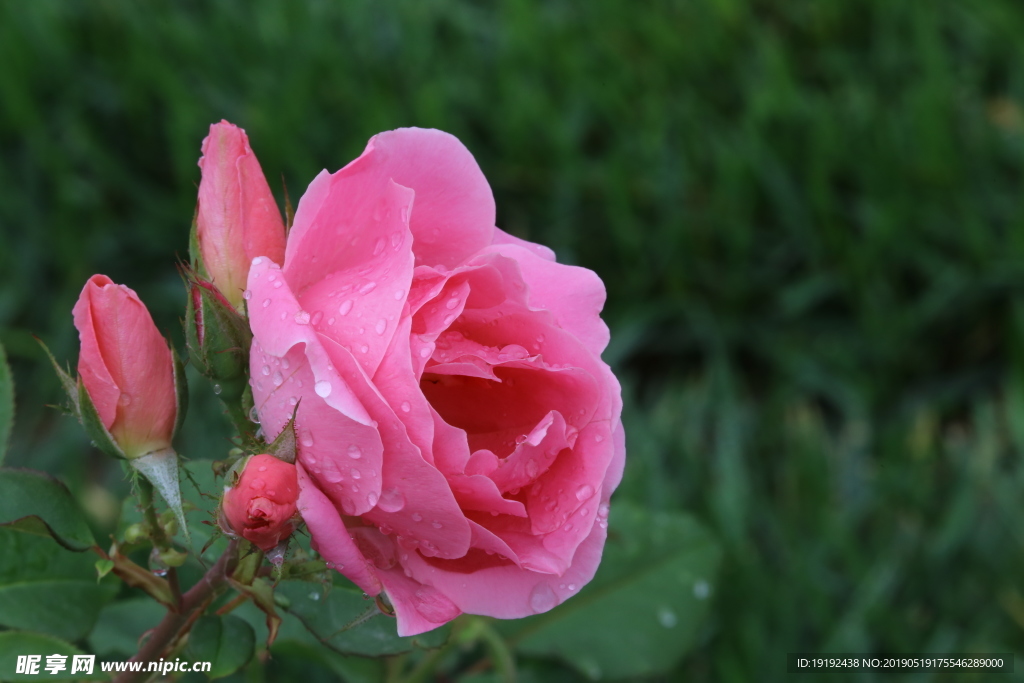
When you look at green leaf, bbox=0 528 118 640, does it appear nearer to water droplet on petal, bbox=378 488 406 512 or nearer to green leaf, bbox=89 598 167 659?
green leaf, bbox=89 598 167 659

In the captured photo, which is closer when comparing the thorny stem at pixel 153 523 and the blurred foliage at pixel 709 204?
the thorny stem at pixel 153 523

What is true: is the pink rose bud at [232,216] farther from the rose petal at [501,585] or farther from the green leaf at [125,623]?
the green leaf at [125,623]

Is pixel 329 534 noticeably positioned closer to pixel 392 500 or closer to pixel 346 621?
pixel 392 500

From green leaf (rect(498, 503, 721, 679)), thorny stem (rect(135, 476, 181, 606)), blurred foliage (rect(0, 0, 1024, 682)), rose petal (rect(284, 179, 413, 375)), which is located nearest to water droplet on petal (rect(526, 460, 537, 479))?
rose petal (rect(284, 179, 413, 375))

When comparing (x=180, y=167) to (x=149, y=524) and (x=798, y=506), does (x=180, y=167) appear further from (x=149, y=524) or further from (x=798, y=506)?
(x=149, y=524)

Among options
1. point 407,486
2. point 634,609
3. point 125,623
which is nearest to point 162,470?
point 407,486

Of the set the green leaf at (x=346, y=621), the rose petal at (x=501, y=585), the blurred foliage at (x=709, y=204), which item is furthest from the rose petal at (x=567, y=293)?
the blurred foliage at (x=709, y=204)
